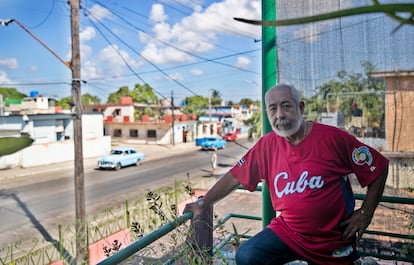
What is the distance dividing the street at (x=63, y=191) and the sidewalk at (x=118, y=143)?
232 millimetres

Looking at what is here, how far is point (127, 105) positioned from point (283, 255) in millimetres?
26206

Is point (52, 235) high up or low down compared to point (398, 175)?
down

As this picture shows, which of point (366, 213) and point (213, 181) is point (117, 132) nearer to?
point (213, 181)

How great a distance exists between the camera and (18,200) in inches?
366

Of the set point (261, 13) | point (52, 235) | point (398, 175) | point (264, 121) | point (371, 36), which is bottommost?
point (52, 235)

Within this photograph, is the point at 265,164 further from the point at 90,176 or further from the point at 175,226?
the point at 90,176

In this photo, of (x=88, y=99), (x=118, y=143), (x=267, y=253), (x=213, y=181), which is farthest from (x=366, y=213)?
(x=88, y=99)

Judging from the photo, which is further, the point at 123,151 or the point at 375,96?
the point at 123,151

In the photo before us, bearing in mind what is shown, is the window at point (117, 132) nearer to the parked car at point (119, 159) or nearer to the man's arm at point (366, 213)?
the parked car at point (119, 159)

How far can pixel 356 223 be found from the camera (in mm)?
1137

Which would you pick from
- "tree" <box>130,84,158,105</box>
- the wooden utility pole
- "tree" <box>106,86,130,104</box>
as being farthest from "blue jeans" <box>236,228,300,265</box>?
"tree" <box>106,86,130,104</box>

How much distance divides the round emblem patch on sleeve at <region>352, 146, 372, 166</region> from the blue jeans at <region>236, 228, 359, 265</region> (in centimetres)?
29

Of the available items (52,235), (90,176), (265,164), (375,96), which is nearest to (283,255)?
(265,164)

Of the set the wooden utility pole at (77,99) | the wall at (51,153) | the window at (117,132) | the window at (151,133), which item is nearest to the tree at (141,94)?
the window at (117,132)
